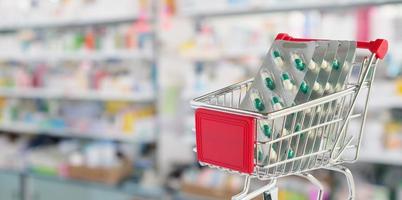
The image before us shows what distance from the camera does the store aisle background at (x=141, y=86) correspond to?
236 centimetres

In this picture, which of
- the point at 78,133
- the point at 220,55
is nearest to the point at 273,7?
the point at 220,55

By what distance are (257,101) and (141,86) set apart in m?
2.41

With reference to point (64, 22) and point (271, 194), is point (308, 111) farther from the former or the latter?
point (64, 22)

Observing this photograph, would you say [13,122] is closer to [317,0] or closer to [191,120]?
[191,120]

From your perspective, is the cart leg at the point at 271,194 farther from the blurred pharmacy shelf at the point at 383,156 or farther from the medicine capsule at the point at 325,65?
the blurred pharmacy shelf at the point at 383,156

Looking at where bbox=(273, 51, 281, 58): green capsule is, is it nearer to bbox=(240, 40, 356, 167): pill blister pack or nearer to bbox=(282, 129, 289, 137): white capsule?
bbox=(240, 40, 356, 167): pill blister pack

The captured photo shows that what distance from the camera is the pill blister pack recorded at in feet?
2.26

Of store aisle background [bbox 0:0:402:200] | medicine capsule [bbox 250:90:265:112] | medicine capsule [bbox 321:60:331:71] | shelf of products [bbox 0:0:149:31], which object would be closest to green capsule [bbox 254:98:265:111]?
medicine capsule [bbox 250:90:265:112]

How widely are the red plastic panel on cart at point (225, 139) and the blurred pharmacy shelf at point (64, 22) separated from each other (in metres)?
2.36

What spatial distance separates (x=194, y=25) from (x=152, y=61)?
0.38m

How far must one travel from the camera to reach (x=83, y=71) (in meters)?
3.36

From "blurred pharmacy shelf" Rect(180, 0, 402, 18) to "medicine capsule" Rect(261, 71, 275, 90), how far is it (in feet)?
5.61

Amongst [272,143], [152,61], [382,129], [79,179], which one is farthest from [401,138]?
[79,179]

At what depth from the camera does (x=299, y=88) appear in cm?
70
